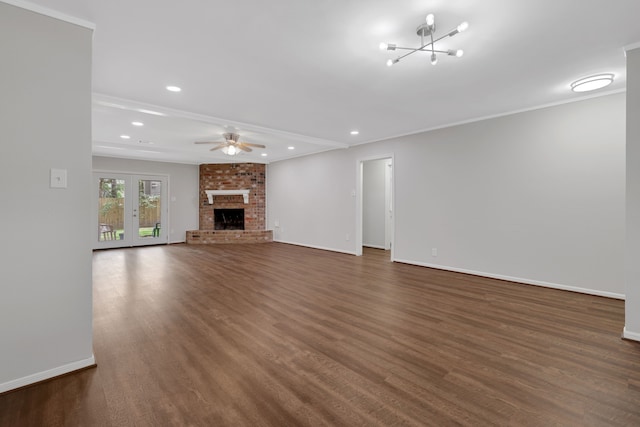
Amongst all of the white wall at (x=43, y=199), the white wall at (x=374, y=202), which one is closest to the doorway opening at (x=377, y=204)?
the white wall at (x=374, y=202)

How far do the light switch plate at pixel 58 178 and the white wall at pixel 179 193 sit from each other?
6.78m

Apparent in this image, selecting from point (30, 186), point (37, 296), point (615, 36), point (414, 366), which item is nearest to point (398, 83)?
point (615, 36)

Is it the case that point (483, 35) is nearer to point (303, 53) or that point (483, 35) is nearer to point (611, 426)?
point (303, 53)

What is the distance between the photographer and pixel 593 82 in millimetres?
3111

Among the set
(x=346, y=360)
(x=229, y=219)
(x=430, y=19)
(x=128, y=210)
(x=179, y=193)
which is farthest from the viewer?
(x=229, y=219)

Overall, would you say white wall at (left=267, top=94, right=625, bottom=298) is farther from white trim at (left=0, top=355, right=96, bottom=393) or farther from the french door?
the french door

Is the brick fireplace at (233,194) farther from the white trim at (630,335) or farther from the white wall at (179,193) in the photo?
the white trim at (630,335)

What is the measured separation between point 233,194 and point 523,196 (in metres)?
7.42

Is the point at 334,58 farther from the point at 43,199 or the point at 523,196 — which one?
the point at 523,196

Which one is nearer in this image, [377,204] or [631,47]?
[631,47]

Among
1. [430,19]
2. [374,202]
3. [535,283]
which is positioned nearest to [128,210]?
[374,202]

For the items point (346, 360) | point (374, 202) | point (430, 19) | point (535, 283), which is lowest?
point (346, 360)

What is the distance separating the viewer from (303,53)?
100 inches

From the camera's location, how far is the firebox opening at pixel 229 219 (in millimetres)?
9102
